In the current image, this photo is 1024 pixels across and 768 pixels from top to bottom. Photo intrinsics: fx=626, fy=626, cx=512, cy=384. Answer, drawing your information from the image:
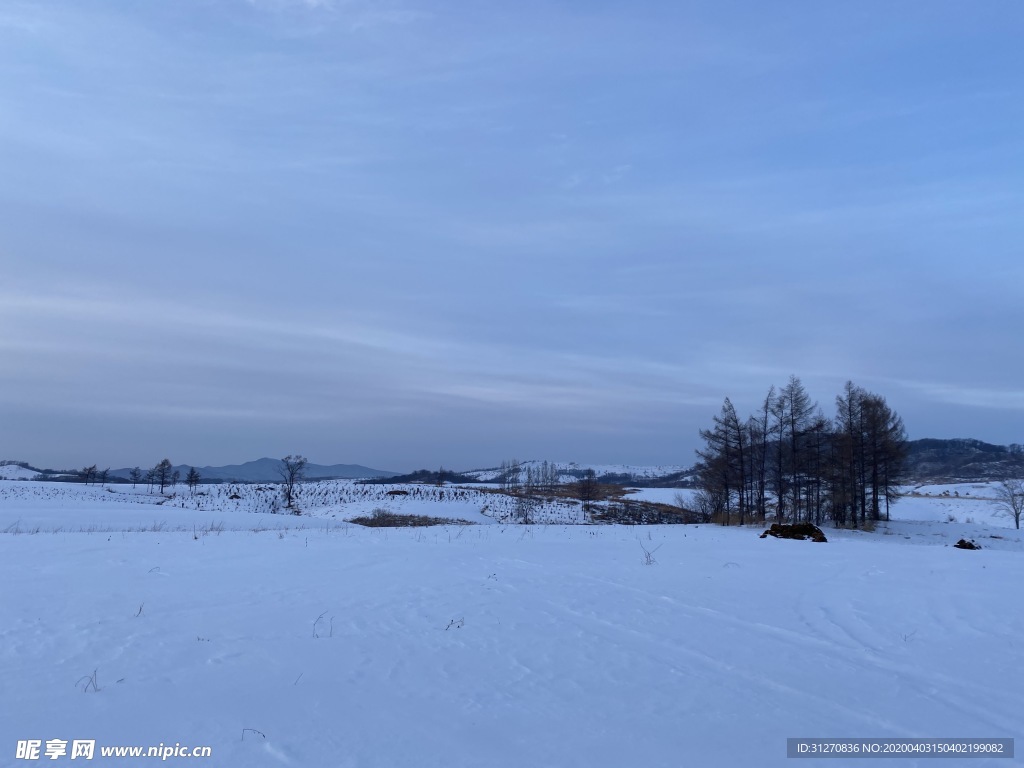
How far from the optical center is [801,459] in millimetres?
36375

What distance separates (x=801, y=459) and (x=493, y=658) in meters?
34.6

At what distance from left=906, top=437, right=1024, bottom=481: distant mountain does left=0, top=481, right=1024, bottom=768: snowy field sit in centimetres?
14898

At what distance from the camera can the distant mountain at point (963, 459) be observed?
140m

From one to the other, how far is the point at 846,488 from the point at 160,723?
3843 centimetres

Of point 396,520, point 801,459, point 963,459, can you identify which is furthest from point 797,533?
point 963,459

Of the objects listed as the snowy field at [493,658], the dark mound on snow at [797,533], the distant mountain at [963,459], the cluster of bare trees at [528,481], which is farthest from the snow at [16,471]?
the distant mountain at [963,459]

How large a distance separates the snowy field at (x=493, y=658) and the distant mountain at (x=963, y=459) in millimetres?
148976

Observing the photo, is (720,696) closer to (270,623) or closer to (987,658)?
(987,658)

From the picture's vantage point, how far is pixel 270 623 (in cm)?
734

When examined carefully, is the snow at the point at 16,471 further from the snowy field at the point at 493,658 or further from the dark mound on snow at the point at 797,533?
the snowy field at the point at 493,658

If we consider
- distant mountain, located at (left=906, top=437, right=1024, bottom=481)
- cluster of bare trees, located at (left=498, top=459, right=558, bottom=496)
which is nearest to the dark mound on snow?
cluster of bare trees, located at (left=498, top=459, right=558, bottom=496)

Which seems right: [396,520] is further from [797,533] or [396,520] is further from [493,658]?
[493,658]

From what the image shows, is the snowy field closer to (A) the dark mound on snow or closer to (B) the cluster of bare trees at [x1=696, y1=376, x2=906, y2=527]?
(A) the dark mound on snow

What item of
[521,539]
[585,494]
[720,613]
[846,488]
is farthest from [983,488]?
[720,613]
